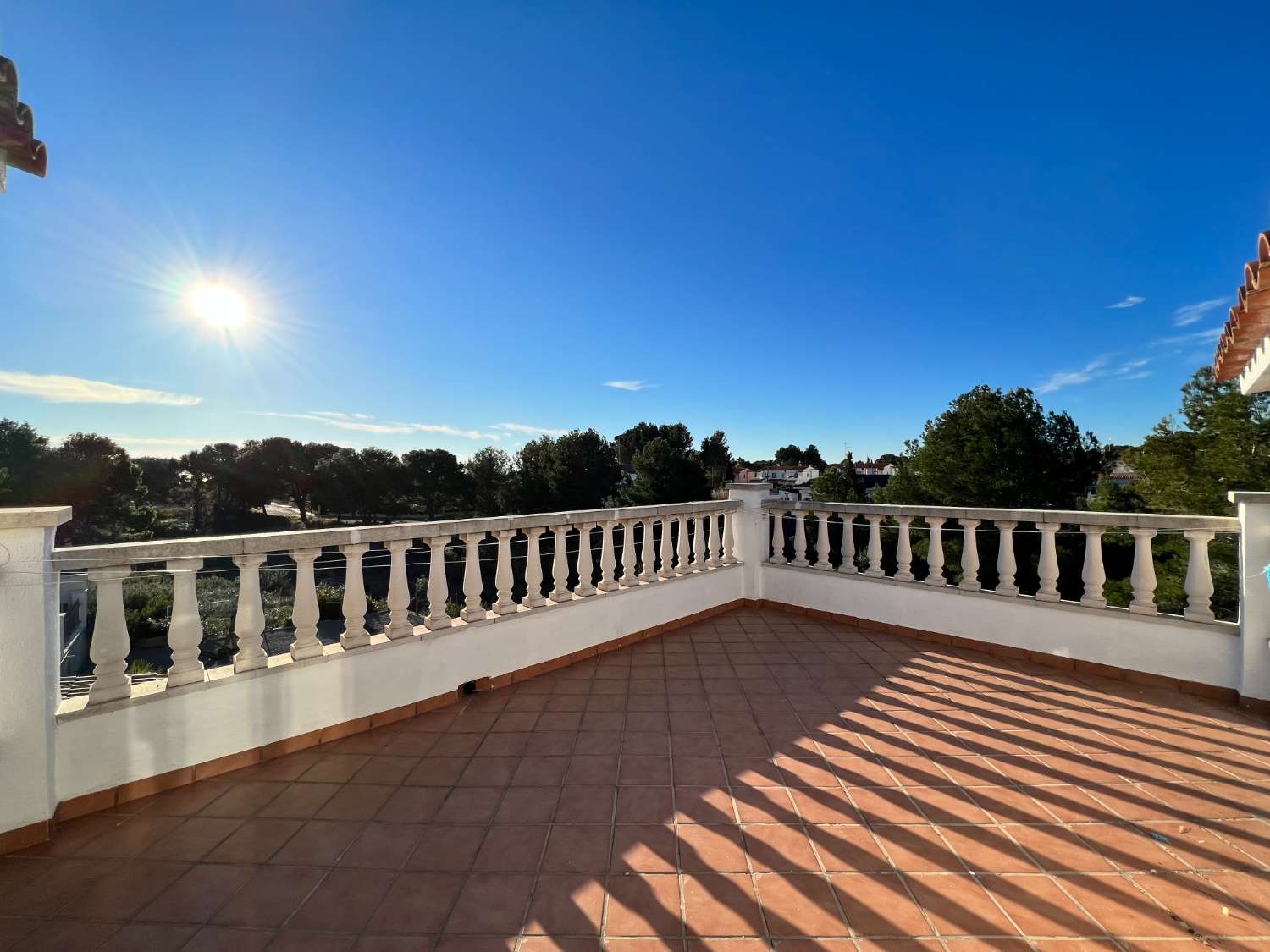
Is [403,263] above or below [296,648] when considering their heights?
above

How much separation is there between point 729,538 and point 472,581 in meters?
2.70

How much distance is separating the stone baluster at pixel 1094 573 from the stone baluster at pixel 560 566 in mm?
3292

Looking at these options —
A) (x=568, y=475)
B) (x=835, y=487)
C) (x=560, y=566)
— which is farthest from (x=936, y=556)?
(x=568, y=475)

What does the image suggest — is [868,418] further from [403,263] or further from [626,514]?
[626,514]

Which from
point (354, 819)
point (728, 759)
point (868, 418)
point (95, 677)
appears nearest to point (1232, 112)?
point (728, 759)

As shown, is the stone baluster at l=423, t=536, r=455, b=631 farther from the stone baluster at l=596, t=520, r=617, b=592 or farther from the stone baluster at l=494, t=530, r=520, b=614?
the stone baluster at l=596, t=520, r=617, b=592

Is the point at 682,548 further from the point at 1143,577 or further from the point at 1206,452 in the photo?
the point at 1206,452

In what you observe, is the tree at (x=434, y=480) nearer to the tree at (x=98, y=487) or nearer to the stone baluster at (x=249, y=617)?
the tree at (x=98, y=487)

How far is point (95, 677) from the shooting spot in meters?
1.89

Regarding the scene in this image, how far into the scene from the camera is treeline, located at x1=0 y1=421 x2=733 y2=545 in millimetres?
22250

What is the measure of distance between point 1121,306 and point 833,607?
53.2ft

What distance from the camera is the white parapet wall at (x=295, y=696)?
1.85m

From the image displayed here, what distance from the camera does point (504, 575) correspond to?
3.01 meters

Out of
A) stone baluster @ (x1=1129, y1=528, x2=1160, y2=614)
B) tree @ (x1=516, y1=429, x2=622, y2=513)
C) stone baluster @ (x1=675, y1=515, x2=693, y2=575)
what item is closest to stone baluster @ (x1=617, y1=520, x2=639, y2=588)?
stone baluster @ (x1=675, y1=515, x2=693, y2=575)
